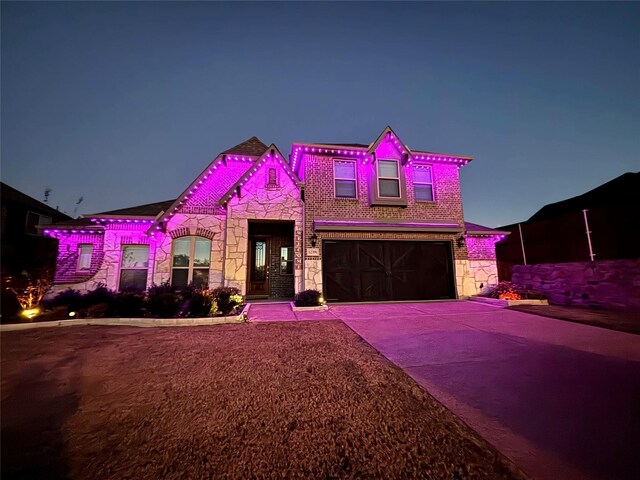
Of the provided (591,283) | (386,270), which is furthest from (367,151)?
(591,283)

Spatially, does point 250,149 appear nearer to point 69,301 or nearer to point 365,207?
point 365,207

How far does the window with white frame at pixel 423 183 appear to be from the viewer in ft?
36.8

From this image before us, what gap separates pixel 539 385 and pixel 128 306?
9215 mm

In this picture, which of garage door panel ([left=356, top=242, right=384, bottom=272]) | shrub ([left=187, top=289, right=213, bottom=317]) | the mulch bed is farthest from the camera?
garage door panel ([left=356, top=242, right=384, bottom=272])

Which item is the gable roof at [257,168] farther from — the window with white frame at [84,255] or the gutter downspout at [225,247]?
the window with white frame at [84,255]

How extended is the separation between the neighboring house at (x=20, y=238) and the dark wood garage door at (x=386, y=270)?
18.7 m

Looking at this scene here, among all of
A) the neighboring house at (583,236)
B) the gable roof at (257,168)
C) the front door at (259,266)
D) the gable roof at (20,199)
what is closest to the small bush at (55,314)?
the gable roof at (257,168)

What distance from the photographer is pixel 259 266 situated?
12.4 metres

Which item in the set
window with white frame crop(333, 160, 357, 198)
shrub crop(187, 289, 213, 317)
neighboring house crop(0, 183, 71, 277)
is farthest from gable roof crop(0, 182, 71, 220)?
window with white frame crop(333, 160, 357, 198)

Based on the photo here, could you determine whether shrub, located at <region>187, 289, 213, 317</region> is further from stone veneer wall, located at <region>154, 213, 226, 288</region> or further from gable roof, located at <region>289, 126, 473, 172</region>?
gable roof, located at <region>289, 126, 473, 172</region>

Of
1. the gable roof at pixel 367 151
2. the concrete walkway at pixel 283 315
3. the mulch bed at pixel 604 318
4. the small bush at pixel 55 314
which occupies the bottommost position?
the mulch bed at pixel 604 318

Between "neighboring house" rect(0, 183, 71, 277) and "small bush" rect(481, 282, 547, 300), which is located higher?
"neighboring house" rect(0, 183, 71, 277)

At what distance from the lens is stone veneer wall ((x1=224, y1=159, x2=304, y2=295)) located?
937 cm

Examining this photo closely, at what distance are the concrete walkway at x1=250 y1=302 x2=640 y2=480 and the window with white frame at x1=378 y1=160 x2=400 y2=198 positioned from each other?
646 centimetres
